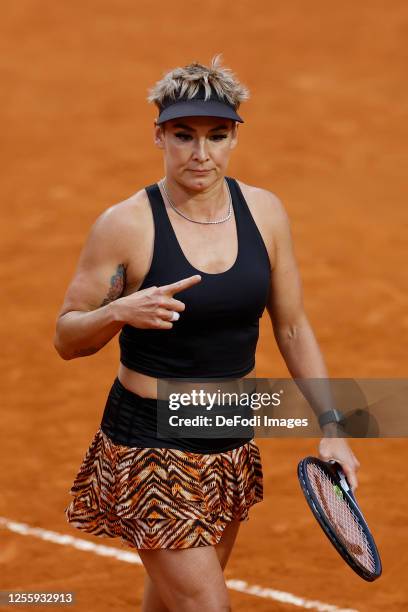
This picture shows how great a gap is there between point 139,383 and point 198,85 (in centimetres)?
116

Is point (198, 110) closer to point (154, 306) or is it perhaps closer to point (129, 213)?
point (129, 213)

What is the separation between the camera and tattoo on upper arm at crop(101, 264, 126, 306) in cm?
477

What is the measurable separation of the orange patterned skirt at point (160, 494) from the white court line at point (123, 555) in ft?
5.43

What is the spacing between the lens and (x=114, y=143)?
12.6 m

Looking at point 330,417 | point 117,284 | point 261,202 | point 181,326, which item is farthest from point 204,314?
point 330,417

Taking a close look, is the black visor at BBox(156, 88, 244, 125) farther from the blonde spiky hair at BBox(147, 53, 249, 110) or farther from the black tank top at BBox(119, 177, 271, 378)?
the black tank top at BBox(119, 177, 271, 378)

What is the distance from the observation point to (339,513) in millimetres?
4812

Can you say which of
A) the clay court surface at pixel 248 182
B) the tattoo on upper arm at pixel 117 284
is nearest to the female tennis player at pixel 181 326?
the tattoo on upper arm at pixel 117 284

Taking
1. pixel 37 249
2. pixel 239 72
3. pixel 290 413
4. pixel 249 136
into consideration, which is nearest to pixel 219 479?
pixel 290 413

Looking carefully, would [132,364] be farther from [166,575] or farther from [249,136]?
[249,136]

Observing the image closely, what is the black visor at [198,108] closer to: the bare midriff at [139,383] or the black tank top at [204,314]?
the black tank top at [204,314]

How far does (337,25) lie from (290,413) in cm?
813

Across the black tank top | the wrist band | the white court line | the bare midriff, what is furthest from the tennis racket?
the white court line

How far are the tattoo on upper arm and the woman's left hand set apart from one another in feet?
3.33
